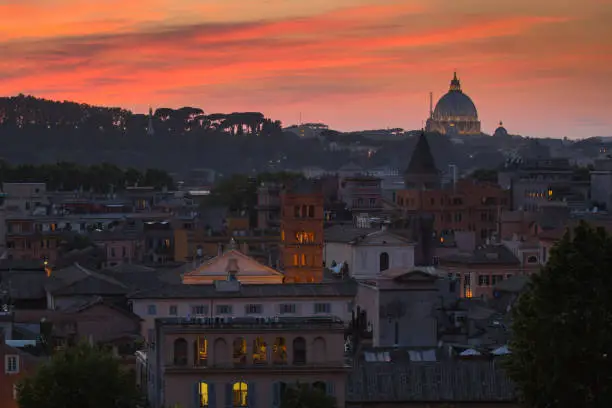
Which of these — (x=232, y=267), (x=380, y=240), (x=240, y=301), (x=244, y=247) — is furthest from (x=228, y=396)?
(x=244, y=247)

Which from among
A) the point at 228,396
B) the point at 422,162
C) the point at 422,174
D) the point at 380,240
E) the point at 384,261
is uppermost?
the point at 422,162

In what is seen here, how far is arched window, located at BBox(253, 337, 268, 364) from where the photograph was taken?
1770 inches

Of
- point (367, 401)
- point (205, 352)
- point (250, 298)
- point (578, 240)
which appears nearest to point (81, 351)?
point (205, 352)

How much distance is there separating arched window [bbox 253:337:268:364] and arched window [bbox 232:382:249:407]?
72 cm

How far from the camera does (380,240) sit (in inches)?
2965

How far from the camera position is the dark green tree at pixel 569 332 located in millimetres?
38062

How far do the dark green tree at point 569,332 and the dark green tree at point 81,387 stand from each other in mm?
7531

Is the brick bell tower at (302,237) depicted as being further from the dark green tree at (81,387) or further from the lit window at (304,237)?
the dark green tree at (81,387)

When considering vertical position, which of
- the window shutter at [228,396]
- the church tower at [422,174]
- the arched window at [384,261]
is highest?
the church tower at [422,174]

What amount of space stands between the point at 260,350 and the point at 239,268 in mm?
22887

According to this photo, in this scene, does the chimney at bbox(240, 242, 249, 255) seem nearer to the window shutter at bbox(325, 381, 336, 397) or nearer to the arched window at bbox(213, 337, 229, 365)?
the arched window at bbox(213, 337, 229, 365)

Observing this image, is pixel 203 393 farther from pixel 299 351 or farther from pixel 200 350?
pixel 299 351

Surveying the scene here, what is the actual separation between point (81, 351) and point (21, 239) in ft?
194

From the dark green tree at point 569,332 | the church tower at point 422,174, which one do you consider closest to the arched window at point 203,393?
the dark green tree at point 569,332
